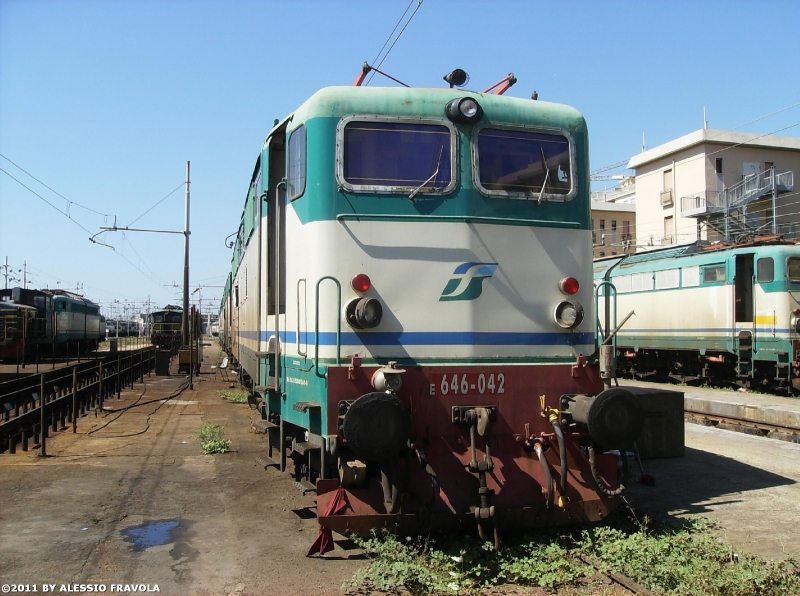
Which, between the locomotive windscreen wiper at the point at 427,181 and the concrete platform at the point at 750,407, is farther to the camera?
the concrete platform at the point at 750,407

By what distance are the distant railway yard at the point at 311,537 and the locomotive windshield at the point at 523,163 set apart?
276 centimetres

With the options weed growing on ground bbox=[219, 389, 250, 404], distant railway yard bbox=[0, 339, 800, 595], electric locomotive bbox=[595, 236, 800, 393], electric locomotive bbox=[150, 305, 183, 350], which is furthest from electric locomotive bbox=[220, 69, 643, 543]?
electric locomotive bbox=[150, 305, 183, 350]

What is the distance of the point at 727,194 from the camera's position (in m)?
39.4

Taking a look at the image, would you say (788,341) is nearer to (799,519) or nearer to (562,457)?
(799,519)

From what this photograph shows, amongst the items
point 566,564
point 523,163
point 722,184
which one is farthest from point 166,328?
point 566,564

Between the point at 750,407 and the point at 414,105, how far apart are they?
1069 centimetres

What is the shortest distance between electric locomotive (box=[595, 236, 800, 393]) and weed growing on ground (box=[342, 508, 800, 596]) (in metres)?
12.3

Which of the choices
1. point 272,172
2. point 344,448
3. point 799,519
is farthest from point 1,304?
point 799,519

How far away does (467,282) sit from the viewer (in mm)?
5820

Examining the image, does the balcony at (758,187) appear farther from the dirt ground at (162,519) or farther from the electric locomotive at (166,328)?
the dirt ground at (162,519)

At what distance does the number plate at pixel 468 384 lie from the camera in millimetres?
5562

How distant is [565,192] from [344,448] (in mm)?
2988

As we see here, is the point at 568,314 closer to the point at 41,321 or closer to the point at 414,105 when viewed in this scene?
the point at 414,105

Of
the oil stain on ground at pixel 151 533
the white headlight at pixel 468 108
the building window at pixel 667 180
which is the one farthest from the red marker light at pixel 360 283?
the building window at pixel 667 180
